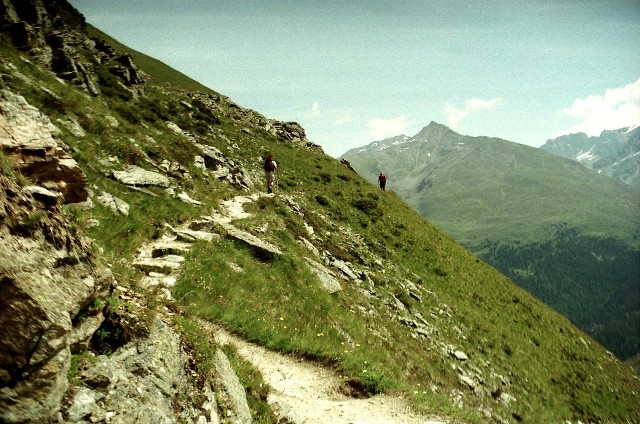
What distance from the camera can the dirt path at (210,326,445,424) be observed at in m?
10.3

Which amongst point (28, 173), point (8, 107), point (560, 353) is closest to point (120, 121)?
point (8, 107)

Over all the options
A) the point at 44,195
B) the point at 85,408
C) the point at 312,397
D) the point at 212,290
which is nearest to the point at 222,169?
the point at 212,290

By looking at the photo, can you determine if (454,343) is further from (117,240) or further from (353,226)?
(117,240)

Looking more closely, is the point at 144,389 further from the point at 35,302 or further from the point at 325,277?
the point at 325,277

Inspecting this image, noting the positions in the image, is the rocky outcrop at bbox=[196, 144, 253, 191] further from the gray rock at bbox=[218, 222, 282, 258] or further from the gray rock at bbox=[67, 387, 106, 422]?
the gray rock at bbox=[67, 387, 106, 422]

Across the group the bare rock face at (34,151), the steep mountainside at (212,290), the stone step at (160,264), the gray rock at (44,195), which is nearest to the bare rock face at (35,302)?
the steep mountainside at (212,290)

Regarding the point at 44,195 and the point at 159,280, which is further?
the point at 159,280

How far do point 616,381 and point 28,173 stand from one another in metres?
48.5

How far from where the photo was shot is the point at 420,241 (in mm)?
40500

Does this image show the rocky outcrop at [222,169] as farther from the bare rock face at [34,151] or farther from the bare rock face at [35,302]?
the bare rock face at [35,302]

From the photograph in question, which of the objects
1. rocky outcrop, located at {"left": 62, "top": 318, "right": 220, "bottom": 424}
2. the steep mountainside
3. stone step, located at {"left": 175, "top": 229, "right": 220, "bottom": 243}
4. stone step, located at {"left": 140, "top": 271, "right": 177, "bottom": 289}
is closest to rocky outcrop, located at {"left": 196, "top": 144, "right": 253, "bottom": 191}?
the steep mountainside

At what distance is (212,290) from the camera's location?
15477 millimetres

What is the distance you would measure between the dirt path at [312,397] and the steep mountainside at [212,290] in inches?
3.4

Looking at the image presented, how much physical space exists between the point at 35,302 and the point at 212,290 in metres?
10.9
